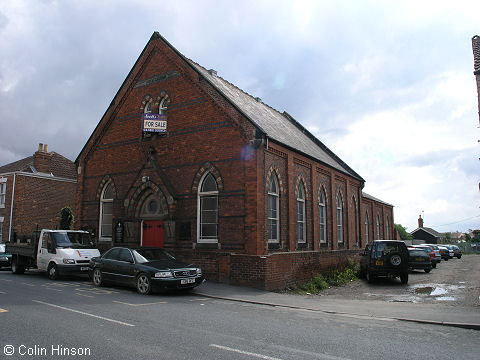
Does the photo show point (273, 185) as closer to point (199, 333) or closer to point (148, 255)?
point (148, 255)

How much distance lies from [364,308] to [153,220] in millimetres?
10084

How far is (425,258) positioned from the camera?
21125 mm

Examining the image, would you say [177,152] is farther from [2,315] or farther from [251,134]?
[2,315]

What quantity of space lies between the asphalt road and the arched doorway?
6.50 meters

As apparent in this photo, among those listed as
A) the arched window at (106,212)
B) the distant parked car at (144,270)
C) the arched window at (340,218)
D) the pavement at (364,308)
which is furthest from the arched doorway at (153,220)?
the arched window at (340,218)

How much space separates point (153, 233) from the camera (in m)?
17.1

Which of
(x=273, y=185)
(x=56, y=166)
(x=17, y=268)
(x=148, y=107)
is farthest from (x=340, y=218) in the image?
(x=56, y=166)

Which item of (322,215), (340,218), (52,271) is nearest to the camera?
(52,271)

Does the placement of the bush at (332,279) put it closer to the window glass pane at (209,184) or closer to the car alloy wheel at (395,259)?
the car alloy wheel at (395,259)

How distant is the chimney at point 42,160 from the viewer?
30694 millimetres

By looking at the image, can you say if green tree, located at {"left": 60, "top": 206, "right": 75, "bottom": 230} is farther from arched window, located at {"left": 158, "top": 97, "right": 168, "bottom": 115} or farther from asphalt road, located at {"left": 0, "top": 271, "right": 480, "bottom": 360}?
asphalt road, located at {"left": 0, "top": 271, "right": 480, "bottom": 360}

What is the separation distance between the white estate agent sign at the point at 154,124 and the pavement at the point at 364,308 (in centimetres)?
765

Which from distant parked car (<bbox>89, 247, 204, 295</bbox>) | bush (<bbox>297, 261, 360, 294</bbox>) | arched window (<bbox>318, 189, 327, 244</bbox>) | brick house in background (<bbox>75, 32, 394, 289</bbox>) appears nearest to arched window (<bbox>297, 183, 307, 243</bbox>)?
brick house in background (<bbox>75, 32, 394, 289</bbox>)

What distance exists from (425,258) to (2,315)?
66.6 feet
